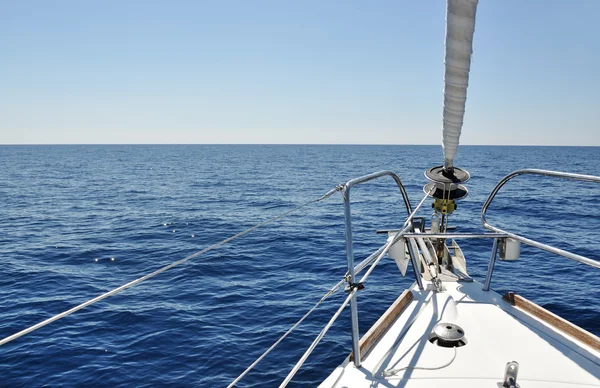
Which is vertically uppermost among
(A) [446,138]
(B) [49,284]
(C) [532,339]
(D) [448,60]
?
(D) [448,60]

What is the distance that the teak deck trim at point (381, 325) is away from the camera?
3.46 meters

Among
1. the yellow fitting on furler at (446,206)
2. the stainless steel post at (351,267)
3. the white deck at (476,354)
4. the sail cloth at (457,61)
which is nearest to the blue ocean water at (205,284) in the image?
the yellow fitting on furler at (446,206)

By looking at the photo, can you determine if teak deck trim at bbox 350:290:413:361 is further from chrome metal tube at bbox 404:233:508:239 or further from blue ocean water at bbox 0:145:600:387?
blue ocean water at bbox 0:145:600:387

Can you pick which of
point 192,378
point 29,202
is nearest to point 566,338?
point 192,378

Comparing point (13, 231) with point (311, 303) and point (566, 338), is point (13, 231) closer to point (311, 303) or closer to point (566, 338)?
point (311, 303)

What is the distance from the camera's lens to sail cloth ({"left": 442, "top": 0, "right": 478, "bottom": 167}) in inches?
141

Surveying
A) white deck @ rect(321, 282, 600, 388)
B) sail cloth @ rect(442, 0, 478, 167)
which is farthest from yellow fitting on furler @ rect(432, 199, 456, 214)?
white deck @ rect(321, 282, 600, 388)

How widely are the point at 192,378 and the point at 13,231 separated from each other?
655 inches

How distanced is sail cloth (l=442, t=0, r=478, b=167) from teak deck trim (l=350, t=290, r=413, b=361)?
193 cm

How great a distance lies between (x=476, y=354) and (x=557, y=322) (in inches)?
42.9

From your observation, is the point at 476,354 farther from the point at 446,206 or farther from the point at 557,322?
the point at 446,206

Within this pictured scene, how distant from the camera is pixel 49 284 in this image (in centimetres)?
1207

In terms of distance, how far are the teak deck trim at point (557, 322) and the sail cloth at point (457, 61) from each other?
1926 mm

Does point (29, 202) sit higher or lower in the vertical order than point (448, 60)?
lower
